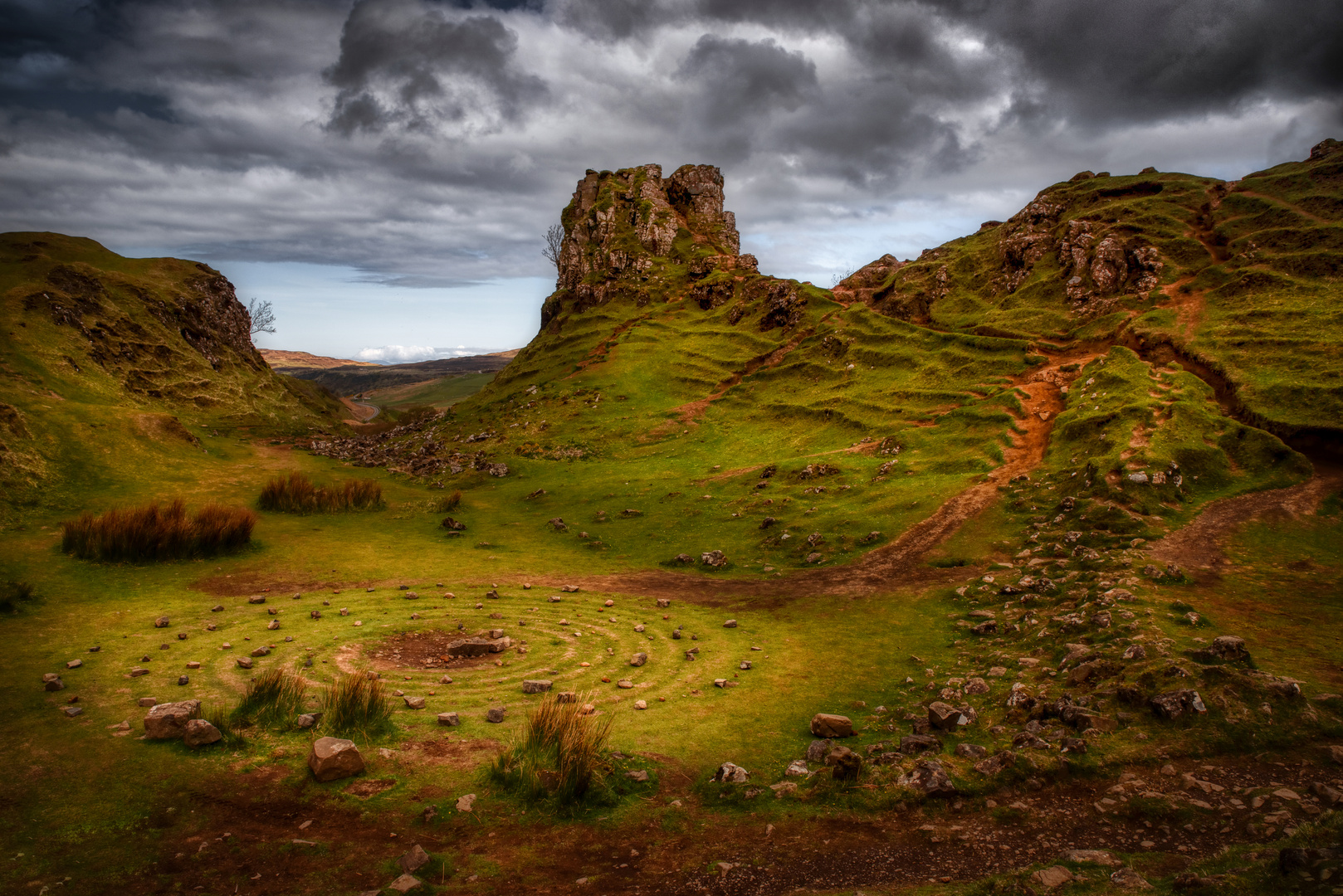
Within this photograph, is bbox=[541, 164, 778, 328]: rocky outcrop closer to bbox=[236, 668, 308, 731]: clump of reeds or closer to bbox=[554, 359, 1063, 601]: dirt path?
bbox=[554, 359, 1063, 601]: dirt path

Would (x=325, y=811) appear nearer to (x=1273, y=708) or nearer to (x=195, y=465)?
(x=1273, y=708)

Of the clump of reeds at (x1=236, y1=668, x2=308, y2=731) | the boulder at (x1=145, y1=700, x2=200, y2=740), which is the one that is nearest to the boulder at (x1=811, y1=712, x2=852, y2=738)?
the clump of reeds at (x1=236, y1=668, x2=308, y2=731)

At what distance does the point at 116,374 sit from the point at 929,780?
216 feet

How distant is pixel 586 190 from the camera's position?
102 metres

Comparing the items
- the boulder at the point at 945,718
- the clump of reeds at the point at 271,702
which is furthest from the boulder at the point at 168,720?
the boulder at the point at 945,718

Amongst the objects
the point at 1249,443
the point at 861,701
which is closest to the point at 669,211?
the point at 1249,443

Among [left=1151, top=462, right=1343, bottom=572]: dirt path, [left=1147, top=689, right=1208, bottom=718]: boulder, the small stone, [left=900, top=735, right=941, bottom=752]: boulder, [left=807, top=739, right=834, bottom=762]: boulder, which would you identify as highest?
[left=1151, top=462, right=1343, bottom=572]: dirt path

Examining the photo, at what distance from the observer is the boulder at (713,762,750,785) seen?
34.0 ft

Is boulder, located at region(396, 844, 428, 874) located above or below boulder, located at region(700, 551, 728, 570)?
above

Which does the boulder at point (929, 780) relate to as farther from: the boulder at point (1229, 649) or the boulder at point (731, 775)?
the boulder at point (1229, 649)

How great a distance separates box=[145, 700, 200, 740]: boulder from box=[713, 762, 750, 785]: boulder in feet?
29.0

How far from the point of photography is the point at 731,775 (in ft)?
34.2

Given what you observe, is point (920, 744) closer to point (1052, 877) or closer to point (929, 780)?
point (929, 780)

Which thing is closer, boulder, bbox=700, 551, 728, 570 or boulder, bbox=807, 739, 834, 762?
boulder, bbox=807, 739, 834, 762
